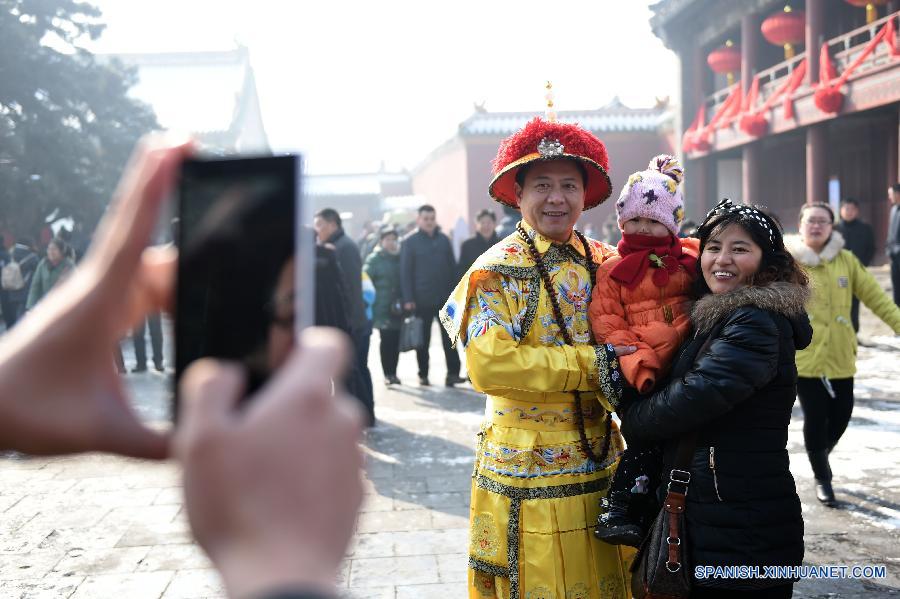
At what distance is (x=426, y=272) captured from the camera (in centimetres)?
868

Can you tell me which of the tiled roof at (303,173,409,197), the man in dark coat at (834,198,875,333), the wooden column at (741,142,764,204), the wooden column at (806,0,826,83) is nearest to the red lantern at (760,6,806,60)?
the wooden column at (806,0,826,83)

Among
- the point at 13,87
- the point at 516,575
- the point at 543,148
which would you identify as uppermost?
the point at 13,87

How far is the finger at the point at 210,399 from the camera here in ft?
2.03

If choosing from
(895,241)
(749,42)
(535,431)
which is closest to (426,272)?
(895,241)

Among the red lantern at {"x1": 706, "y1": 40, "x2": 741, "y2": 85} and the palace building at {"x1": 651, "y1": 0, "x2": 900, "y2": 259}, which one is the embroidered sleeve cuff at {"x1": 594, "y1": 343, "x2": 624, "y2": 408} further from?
the red lantern at {"x1": 706, "y1": 40, "x2": 741, "y2": 85}

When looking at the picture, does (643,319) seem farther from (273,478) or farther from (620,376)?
(273,478)

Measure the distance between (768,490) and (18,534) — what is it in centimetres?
408

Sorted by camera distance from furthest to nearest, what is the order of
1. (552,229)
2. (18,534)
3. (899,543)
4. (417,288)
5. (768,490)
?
(417,288)
(18,534)
(899,543)
(552,229)
(768,490)

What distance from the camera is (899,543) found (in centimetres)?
411

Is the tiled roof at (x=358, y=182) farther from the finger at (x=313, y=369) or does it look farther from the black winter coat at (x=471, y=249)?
the finger at (x=313, y=369)

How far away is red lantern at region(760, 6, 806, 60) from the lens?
14445 millimetres

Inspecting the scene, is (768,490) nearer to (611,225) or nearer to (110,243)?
(110,243)

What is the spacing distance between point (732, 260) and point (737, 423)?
1.62 ft

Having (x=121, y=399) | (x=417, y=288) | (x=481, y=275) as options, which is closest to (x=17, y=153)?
(x=417, y=288)
